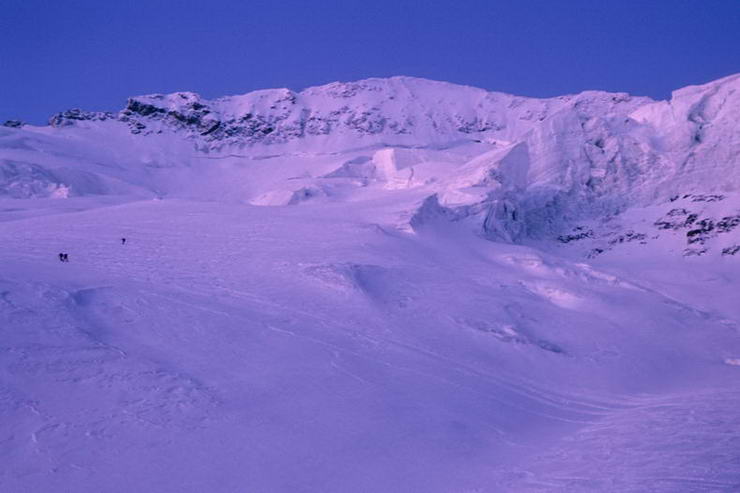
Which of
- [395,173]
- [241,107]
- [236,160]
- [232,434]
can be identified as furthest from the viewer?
[241,107]

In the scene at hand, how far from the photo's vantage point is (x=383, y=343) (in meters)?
13.8

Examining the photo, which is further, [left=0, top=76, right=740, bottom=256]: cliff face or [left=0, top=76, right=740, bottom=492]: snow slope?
[left=0, top=76, right=740, bottom=256]: cliff face

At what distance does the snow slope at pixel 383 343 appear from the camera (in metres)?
8.27

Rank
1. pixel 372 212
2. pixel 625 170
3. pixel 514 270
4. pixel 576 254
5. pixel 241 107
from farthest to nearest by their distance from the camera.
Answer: pixel 241 107
pixel 625 170
pixel 576 254
pixel 372 212
pixel 514 270

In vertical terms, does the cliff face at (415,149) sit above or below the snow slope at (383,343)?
above

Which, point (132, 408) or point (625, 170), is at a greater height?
point (625, 170)

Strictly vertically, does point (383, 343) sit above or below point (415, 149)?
below

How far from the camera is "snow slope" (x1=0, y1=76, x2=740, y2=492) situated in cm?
827

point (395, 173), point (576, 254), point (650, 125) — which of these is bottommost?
point (576, 254)

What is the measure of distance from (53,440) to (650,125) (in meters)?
47.6

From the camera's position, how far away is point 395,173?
61625mm

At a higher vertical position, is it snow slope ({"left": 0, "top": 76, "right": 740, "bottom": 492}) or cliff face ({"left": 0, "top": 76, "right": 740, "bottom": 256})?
cliff face ({"left": 0, "top": 76, "right": 740, "bottom": 256})

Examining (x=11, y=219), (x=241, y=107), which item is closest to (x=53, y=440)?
(x=11, y=219)

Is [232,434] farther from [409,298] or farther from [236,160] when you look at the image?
[236,160]
